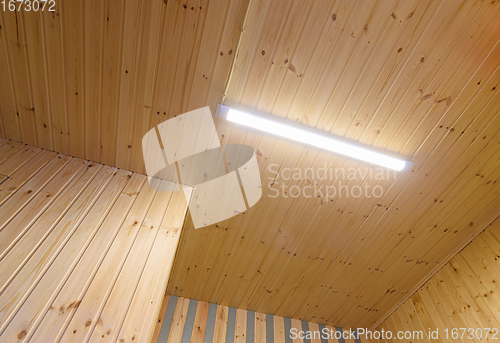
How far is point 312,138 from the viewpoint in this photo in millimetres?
2092

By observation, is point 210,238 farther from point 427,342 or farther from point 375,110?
point 427,342

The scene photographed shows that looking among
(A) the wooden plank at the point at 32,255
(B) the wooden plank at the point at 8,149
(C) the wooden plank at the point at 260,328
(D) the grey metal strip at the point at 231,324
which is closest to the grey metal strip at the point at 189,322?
(D) the grey metal strip at the point at 231,324

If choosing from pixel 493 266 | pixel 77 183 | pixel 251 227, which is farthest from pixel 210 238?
pixel 493 266

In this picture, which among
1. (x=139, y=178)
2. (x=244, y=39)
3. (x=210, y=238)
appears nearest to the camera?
(x=244, y=39)

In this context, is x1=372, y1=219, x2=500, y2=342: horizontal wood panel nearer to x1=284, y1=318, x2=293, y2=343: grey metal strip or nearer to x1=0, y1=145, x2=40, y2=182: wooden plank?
x1=284, y1=318, x2=293, y2=343: grey metal strip

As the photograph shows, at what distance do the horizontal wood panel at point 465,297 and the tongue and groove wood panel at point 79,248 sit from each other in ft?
9.69

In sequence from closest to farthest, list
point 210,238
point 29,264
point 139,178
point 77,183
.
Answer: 1. point 29,264
2. point 77,183
3. point 139,178
4. point 210,238

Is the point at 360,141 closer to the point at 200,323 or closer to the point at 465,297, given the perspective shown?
the point at 465,297

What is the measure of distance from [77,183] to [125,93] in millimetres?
850

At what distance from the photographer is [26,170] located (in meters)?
2.26

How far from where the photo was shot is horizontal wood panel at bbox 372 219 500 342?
2.72 m

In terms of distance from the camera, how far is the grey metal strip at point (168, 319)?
3231 millimetres

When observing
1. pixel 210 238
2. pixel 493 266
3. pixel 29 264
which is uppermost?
pixel 210 238

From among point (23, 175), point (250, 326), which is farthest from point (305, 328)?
point (23, 175)
